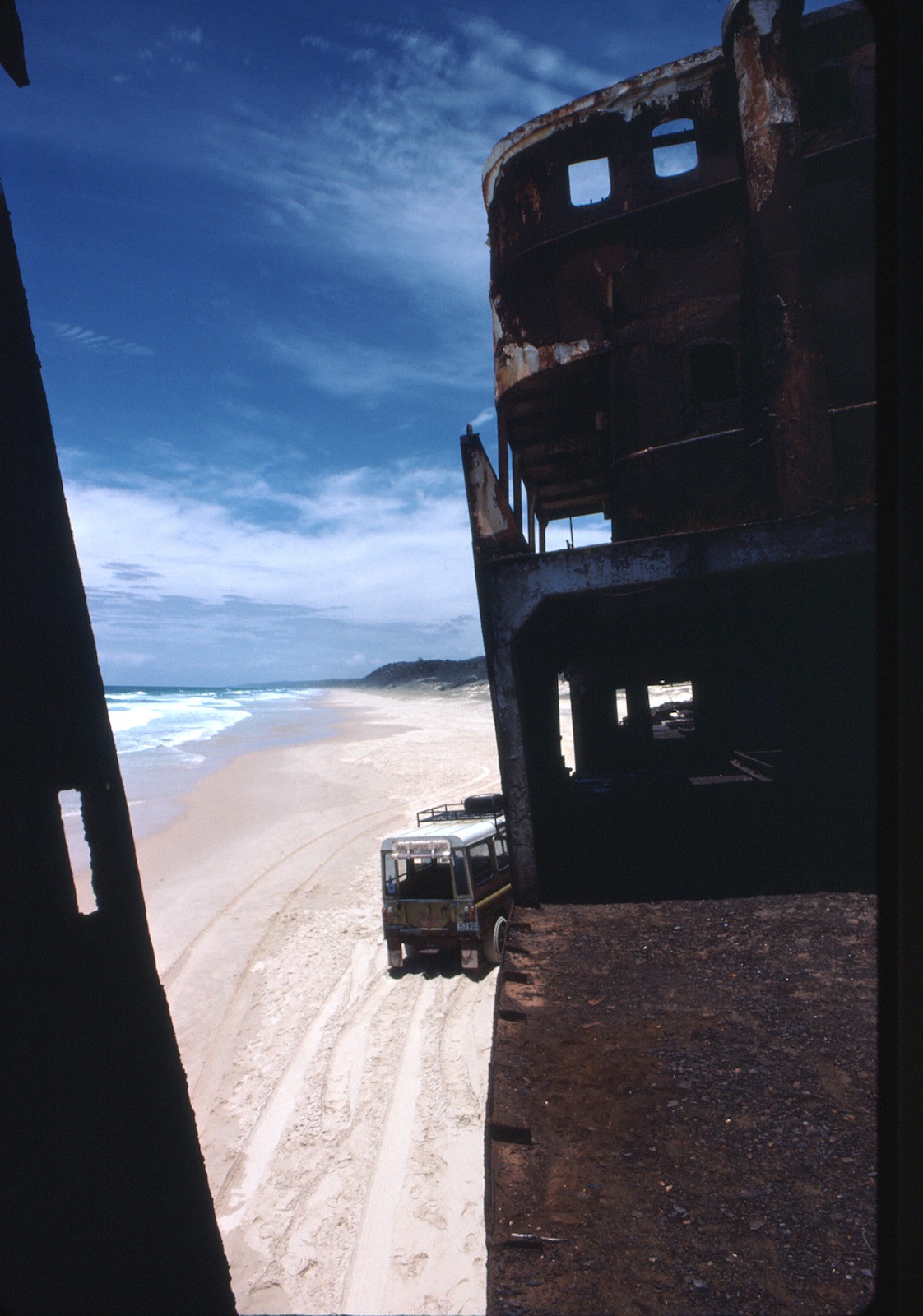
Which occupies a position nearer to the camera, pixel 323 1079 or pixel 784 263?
pixel 784 263

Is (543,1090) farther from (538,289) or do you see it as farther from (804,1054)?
(538,289)

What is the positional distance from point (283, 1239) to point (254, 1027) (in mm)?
3579

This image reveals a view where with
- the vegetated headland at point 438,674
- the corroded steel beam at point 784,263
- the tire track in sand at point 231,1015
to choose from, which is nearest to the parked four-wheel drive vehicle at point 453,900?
the tire track in sand at point 231,1015

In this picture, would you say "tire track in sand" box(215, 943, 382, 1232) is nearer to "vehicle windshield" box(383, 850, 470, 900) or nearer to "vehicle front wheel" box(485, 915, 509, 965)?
"vehicle windshield" box(383, 850, 470, 900)

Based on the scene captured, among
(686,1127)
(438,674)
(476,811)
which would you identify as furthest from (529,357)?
(438,674)

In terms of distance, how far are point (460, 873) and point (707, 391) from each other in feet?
24.1

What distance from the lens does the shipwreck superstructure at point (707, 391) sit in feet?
19.6

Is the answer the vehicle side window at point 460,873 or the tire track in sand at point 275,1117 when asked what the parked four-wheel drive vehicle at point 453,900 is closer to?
the vehicle side window at point 460,873

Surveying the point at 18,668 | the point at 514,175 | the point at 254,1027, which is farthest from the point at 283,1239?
the point at 514,175

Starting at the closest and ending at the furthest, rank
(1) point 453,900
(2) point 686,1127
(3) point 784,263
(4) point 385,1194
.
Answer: (2) point 686,1127
(3) point 784,263
(4) point 385,1194
(1) point 453,900

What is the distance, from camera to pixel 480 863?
10.7 m

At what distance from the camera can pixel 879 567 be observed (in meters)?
1.09

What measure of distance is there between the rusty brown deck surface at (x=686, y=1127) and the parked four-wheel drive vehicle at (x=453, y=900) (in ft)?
16.3

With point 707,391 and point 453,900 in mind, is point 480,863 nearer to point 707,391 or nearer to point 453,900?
point 453,900
